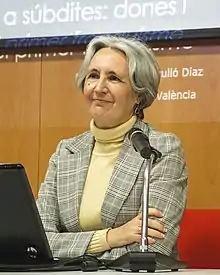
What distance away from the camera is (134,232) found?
181 centimetres

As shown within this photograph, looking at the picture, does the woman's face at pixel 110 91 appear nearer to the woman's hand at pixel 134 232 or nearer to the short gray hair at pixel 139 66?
the short gray hair at pixel 139 66

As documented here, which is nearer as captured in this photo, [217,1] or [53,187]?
[53,187]

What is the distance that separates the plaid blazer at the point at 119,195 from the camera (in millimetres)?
1881

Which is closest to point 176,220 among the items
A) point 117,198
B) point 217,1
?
point 117,198

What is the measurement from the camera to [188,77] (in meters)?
2.71

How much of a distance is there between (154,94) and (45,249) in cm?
78

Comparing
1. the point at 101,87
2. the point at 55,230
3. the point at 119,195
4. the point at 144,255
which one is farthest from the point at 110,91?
the point at 144,255

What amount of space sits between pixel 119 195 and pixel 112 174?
74mm

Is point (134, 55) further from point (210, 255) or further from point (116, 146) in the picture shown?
point (210, 255)

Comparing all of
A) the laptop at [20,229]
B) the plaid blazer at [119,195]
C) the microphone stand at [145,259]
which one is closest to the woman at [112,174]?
the plaid blazer at [119,195]

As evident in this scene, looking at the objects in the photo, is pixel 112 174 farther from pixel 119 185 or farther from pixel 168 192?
pixel 168 192

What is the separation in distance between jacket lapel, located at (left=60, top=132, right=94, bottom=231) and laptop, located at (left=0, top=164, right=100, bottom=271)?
455mm

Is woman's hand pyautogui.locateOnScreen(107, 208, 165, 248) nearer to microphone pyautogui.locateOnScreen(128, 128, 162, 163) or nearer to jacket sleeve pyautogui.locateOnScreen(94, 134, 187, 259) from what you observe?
jacket sleeve pyautogui.locateOnScreen(94, 134, 187, 259)

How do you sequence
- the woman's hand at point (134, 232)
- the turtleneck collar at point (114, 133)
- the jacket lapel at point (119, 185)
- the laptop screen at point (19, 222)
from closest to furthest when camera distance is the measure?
the laptop screen at point (19, 222), the woman's hand at point (134, 232), the jacket lapel at point (119, 185), the turtleneck collar at point (114, 133)
